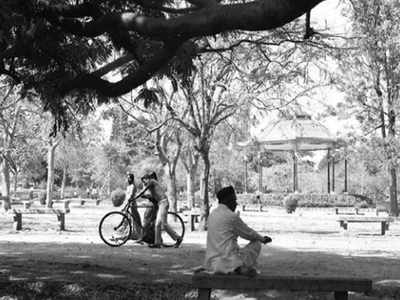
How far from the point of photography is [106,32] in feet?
24.5

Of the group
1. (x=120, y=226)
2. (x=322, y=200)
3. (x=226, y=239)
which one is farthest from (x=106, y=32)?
(x=322, y=200)

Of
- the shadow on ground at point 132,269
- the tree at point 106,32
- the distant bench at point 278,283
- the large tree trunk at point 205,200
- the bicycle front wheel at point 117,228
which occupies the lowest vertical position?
the shadow on ground at point 132,269

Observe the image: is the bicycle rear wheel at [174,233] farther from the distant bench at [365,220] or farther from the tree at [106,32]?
the distant bench at [365,220]

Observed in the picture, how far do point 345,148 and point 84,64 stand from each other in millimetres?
23906

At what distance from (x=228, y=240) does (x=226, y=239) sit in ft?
0.08

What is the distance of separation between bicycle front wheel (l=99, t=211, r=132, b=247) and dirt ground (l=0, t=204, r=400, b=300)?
9.9 inches

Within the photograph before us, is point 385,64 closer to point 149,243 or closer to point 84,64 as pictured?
point 149,243

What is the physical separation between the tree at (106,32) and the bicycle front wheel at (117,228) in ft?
13.4

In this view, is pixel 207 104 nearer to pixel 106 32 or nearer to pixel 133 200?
pixel 133 200

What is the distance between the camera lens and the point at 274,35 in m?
12.7

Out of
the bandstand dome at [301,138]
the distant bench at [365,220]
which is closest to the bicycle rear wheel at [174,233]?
the distant bench at [365,220]

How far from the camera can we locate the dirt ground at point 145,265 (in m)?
7.79

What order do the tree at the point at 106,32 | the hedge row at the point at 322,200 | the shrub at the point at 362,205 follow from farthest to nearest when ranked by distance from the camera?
1. the hedge row at the point at 322,200
2. the shrub at the point at 362,205
3. the tree at the point at 106,32

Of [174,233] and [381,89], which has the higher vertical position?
[381,89]
